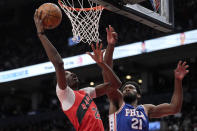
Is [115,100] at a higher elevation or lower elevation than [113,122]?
higher

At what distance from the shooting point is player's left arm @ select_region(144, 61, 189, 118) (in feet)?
10.8

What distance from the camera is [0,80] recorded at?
1220 cm

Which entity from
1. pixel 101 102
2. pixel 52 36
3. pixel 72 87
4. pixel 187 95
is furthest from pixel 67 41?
pixel 72 87

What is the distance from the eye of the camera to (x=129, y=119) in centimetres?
333

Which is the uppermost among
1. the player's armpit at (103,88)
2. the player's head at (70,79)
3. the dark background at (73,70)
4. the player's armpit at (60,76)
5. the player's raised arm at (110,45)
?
the player's raised arm at (110,45)

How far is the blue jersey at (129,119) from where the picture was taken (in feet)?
10.8

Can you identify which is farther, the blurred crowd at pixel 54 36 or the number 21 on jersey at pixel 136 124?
the blurred crowd at pixel 54 36

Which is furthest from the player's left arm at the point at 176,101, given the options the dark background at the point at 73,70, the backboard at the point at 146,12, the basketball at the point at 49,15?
the dark background at the point at 73,70

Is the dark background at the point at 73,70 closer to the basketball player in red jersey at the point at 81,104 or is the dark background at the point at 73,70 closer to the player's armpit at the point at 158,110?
the player's armpit at the point at 158,110

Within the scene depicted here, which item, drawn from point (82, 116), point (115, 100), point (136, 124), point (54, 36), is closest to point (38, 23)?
point (82, 116)

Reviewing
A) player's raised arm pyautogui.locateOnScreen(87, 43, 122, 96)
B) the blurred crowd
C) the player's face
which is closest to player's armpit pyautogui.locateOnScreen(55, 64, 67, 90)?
player's raised arm pyautogui.locateOnScreen(87, 43, 122, 96)

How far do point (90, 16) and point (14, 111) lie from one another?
34.1 ft

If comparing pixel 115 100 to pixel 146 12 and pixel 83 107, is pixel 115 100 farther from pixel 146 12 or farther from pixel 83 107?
pixel 146 12

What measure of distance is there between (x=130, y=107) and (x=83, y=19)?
2167 mm
